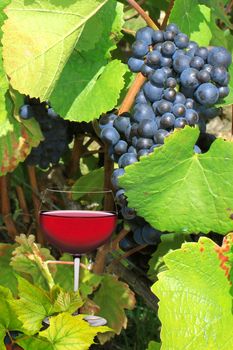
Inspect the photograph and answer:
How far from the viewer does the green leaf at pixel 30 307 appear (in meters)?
1.33

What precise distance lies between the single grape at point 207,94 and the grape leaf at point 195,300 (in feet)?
0.89

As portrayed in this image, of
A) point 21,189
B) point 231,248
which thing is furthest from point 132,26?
point 231,248

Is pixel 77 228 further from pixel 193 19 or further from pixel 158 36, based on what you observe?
pixel 193 19

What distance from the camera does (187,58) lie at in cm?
144

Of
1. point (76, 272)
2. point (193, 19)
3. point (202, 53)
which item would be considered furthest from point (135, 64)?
point (76, 272)

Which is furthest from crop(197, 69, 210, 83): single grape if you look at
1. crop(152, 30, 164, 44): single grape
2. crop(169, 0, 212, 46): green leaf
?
crop(169, 0, 212, 46): green leaf

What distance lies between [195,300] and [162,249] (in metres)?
0.32

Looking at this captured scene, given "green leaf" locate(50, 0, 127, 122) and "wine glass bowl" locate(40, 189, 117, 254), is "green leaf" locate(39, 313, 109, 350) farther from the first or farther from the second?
"green leaf" locate(50, 0, 127, 122)

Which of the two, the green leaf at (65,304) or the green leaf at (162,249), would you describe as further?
the green leaf at (162,249)

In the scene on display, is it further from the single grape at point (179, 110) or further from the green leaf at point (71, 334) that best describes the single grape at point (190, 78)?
the green leaf at point (71, 334)

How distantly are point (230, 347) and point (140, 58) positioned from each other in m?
0.59

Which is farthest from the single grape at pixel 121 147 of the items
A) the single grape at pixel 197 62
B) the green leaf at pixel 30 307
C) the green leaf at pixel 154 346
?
the green leaf at pixel 154 346

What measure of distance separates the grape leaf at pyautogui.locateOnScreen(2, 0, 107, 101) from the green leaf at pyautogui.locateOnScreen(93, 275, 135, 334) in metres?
0.50

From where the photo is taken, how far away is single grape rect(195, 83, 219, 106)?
4.67 ft
